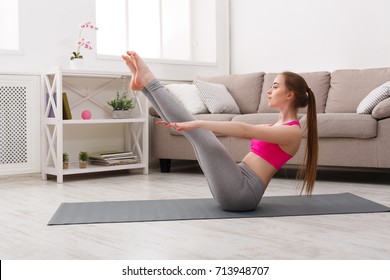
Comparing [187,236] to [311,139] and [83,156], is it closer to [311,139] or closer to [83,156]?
[311,139]

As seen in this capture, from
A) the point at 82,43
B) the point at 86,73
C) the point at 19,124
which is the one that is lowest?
the point at 19,124

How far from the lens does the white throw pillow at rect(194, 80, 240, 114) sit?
16.2 feet

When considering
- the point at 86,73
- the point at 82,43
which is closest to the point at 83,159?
the point at 86,73

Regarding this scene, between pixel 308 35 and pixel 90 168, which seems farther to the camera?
pixel 308 35

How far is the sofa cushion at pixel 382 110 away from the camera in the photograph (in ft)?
12.7

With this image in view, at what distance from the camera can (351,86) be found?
464 cm

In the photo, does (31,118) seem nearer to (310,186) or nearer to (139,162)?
(139,162)

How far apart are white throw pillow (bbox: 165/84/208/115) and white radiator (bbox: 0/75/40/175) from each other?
119 cm

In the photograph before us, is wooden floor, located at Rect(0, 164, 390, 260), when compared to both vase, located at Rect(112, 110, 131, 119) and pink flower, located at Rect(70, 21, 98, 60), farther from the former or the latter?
pink flower, located at Rect(70, 21, 98, 60)

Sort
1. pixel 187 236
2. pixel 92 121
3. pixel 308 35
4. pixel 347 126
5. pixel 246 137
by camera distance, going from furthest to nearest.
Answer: pixel 308 35 < pixel 92 121 < pixel 347 126 < pixel 246 137 < pixel 187 236

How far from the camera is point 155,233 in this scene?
246 centimetres

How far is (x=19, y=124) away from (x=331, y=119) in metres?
2.37

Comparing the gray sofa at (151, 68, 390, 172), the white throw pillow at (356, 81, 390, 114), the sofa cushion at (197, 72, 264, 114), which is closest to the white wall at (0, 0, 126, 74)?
the gray sofa at (151, 68, 390, 172)

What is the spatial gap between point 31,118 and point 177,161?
159 centimetres
